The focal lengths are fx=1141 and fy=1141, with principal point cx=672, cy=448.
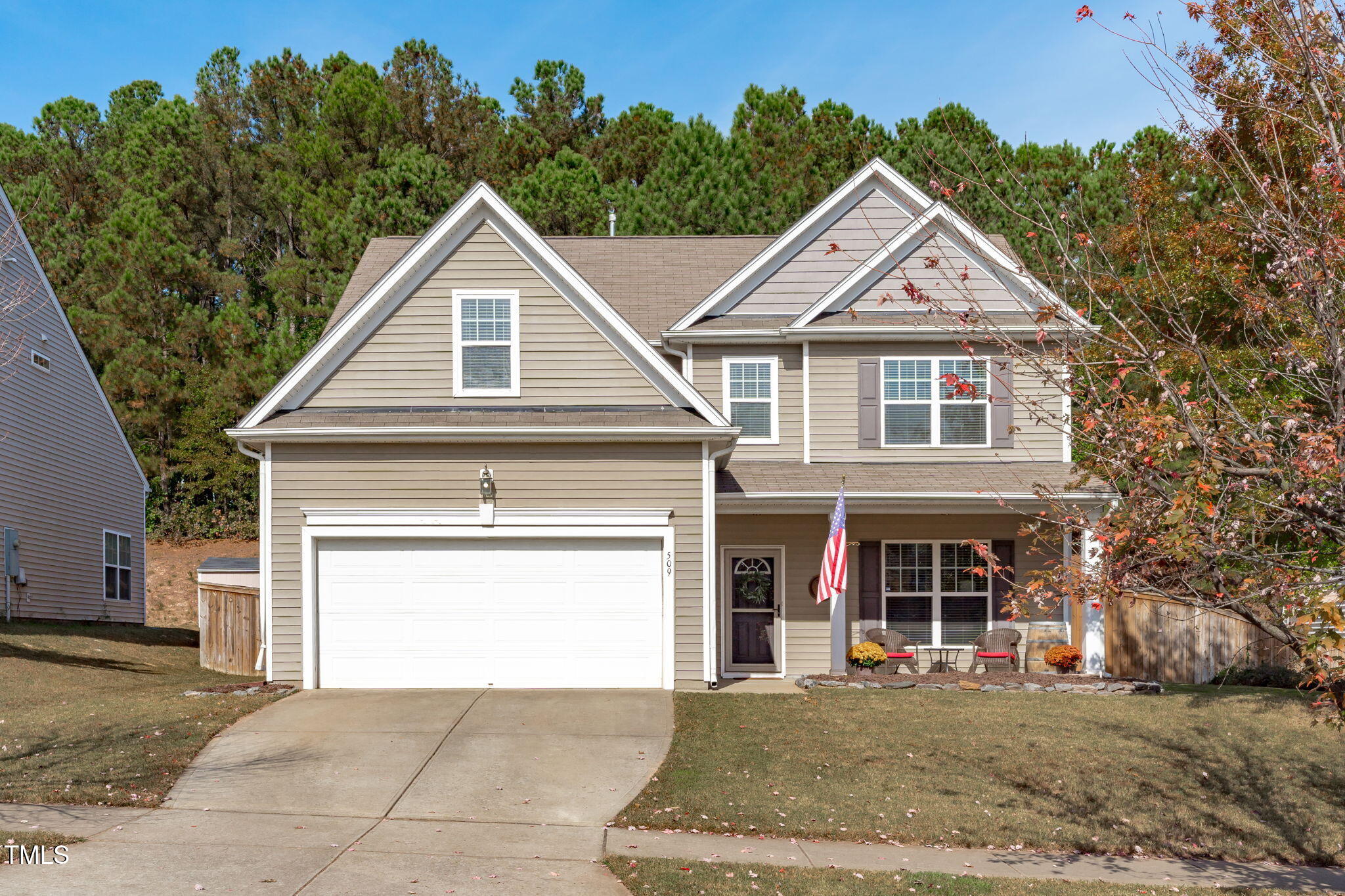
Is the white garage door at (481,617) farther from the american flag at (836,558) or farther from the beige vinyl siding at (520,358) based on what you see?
the american flag at (836,558)

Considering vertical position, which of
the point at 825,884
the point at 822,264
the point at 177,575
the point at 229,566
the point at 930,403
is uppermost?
the point at 822,264

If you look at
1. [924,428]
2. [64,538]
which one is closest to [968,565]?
[924,428]

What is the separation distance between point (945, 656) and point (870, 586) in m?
1.57

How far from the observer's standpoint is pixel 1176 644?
19312mm

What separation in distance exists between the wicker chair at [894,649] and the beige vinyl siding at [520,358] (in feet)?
16.7

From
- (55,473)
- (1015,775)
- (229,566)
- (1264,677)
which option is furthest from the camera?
(229,566)

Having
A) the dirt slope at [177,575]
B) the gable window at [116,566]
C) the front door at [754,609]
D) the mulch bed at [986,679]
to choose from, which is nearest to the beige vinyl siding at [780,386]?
the front door at [754,609]

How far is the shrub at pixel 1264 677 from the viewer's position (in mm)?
15930

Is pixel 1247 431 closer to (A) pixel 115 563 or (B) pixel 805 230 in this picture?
(B) pixel 805 230

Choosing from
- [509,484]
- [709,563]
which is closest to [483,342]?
[509,484]

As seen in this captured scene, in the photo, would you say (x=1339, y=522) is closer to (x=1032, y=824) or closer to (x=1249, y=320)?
(x=1249, y=320)

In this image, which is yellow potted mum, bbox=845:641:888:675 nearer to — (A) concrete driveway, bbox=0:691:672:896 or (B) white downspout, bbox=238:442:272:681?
(A) concrete driveway, bbox=0:691:672:896

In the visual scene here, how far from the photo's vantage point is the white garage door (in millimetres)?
14812

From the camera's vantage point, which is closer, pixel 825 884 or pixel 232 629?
pixel 825 884
